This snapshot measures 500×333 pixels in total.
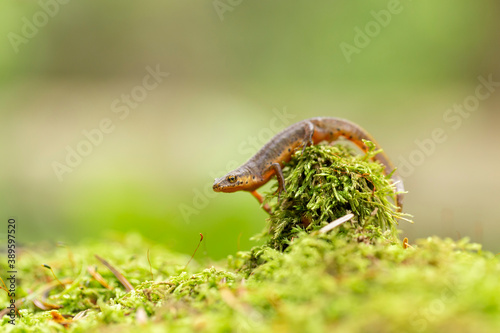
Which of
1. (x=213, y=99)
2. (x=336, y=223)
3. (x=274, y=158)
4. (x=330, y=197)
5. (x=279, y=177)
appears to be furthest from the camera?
(x=213, y=99)

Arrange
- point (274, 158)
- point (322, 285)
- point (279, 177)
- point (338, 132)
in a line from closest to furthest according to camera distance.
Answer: point (322, 285), point (279, 177), point (274, 158), point (338, 132)

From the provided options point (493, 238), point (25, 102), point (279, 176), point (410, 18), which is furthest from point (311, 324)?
point (25, 102)

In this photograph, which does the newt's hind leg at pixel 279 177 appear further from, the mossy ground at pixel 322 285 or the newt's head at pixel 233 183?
the newt's head at pixel 233 183

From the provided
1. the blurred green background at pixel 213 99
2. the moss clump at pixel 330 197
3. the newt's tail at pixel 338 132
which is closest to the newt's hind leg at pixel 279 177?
the moss clump at pixel 330 197

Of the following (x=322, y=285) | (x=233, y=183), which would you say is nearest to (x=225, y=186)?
(x=233, y=183)

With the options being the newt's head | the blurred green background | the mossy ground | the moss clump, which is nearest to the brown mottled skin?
the newt's head

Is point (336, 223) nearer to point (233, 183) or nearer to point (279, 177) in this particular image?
point (279, 177)

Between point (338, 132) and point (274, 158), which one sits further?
point (338, 132)
